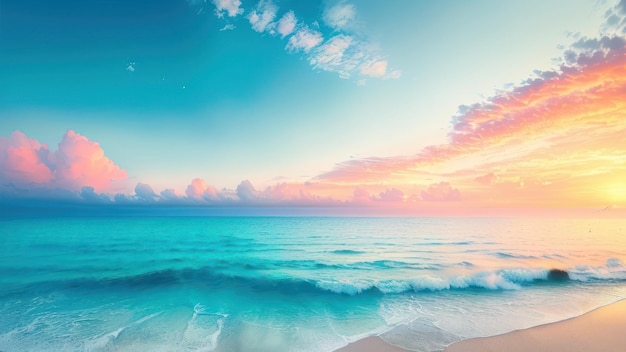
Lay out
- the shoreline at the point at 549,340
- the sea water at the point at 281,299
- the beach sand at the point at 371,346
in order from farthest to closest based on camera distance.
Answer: the sea water at the point at 281,299
the shoreline at the point at 549,340
the beach sand at the point at 371,346

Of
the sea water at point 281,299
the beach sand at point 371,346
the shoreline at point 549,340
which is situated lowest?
the sea water at point 281,299

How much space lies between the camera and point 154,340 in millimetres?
9000

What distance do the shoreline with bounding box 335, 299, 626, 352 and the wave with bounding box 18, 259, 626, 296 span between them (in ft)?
17.8

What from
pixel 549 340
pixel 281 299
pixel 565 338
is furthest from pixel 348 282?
pixel 565 338

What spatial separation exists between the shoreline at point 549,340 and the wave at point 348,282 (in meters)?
5.43

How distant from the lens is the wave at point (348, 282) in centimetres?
1519

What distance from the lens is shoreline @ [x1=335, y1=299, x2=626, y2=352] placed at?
8188 millimetres

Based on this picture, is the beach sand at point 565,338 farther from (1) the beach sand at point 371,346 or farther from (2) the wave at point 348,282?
(2) the wave at point 348,282

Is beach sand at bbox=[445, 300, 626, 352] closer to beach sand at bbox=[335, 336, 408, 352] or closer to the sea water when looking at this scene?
the sea water

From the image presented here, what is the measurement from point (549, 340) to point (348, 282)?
9.21 meters

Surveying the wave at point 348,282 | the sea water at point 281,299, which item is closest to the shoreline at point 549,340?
the sea water at point 281,299

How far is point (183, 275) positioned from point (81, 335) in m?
9.52

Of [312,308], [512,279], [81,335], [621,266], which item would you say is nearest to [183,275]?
[81,335]

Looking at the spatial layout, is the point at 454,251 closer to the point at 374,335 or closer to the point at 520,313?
the point at 520,313
